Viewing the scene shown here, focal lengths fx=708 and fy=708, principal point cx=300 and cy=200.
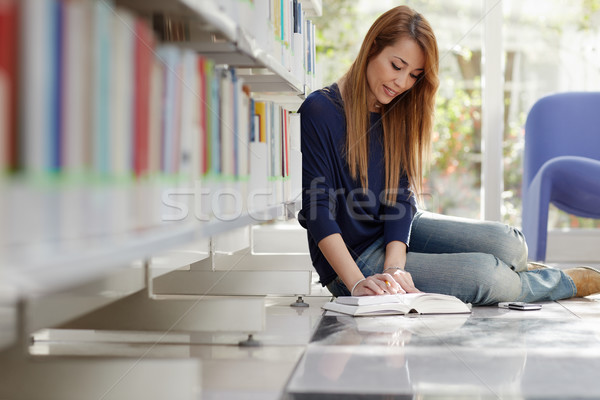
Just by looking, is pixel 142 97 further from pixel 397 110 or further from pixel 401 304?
pixel 397 110

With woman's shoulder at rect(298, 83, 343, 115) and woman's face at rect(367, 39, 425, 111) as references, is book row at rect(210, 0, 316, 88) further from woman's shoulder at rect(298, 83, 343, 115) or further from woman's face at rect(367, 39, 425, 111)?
woman's face at rect(367, 39, 425, 111)

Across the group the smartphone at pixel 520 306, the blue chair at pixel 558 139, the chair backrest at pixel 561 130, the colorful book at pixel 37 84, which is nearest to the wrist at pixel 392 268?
the smartphone at pixel 520 306

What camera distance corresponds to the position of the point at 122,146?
81 centimetres

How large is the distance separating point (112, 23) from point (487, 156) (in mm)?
3184

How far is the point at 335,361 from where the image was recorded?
1.34m

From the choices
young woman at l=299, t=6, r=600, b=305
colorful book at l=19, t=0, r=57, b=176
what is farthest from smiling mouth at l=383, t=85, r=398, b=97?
colorful book at l=19, t=0, r=57, b=176

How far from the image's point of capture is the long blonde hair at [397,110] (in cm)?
194

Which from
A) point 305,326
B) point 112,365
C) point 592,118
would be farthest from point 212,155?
point 592,118

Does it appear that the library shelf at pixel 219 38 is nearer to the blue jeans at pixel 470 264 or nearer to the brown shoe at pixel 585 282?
the blue jeans at pixel 470 264

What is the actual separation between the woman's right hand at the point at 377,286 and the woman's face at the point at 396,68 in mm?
498

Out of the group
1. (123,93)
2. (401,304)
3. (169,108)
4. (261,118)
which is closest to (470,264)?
(401,304)

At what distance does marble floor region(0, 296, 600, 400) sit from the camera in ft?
3.69

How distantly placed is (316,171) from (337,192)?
0.09m

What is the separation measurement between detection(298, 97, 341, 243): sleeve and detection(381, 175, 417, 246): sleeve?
0.57 feet
